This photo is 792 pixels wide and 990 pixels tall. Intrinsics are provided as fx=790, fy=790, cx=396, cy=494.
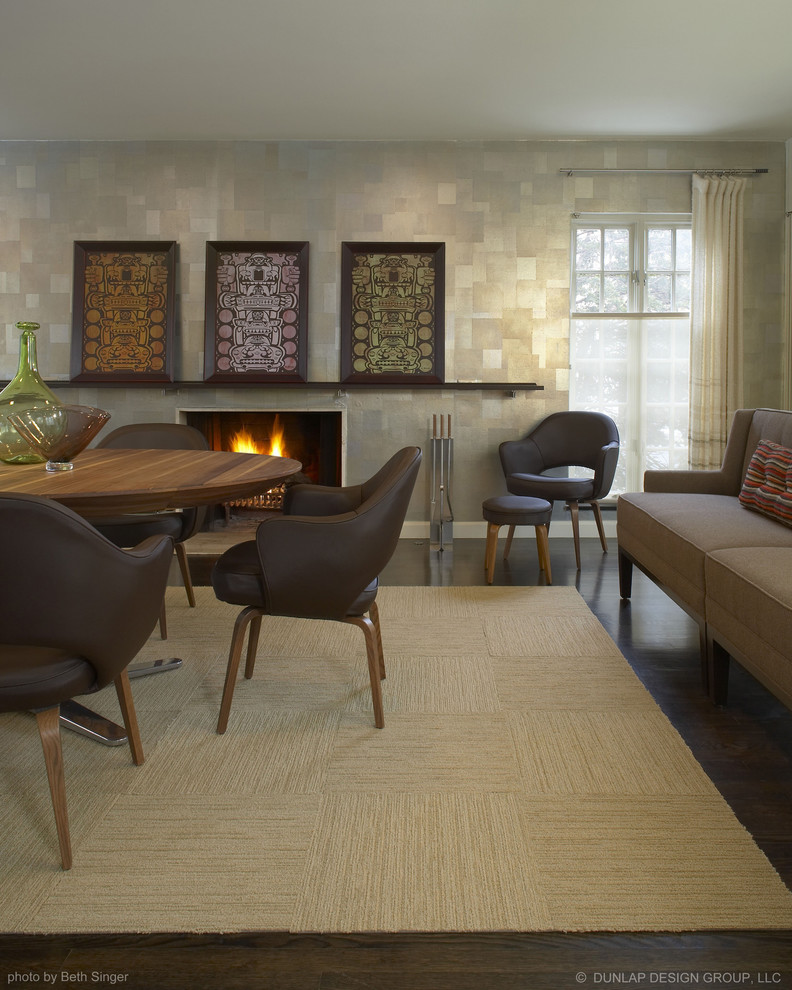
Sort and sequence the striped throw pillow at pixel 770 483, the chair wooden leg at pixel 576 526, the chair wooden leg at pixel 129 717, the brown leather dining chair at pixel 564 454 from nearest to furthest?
1. the chair wooden leg at pixel 129 717
2. the striped throw pillow at pixel 770 483
3. the chair wooden leg at pixel 576 526
4. the brown leather dining chair at pixel 564 454

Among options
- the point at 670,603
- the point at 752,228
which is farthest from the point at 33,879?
the point at 752,228

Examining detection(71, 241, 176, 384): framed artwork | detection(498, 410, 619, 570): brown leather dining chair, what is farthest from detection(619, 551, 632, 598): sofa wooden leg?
detection(71, 241, 176, 384): framed artwork

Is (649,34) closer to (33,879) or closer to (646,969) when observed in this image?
(646,969)

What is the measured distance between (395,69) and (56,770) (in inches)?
152

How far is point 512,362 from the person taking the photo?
→ 5.52m

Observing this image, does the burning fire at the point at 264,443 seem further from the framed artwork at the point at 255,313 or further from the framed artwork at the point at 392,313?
the framed artwork at the point at 392,313

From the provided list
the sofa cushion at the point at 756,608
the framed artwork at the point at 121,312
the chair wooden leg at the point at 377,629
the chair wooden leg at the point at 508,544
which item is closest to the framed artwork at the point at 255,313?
the framed artwork at the point at 121,312

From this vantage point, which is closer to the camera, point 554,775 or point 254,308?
point 554,775

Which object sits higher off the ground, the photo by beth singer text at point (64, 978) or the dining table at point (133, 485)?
the dining table at point (133, 485)

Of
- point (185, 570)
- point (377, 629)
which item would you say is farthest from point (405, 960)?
point (185, 570)

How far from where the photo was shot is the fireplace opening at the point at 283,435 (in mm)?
5734

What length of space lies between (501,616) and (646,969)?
222 cm

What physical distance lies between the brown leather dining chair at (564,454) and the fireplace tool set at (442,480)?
15.9 inches

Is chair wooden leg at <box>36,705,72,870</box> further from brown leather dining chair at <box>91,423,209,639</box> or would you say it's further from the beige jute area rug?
brown leather dining chair at <box>91,423,209,639</box>
